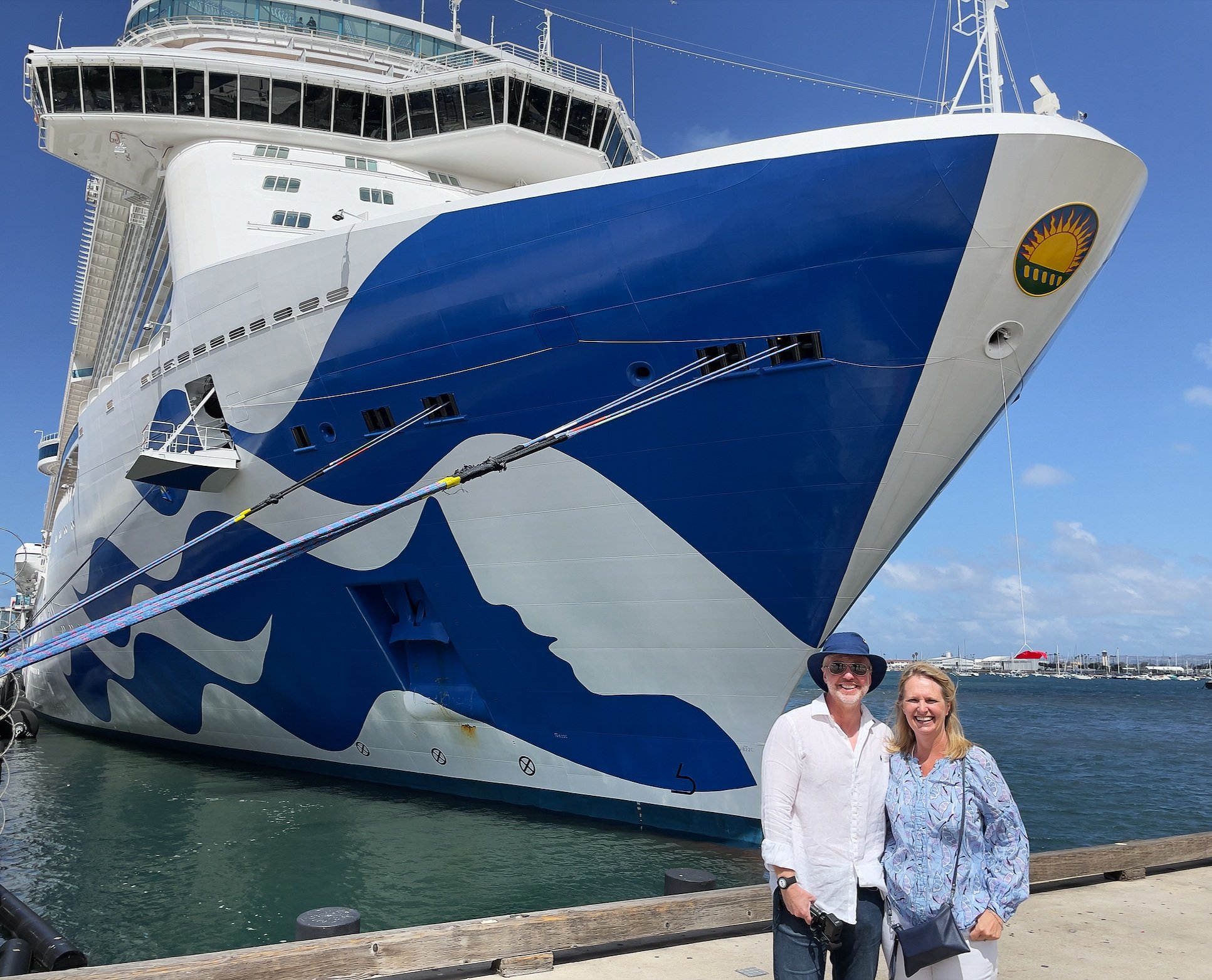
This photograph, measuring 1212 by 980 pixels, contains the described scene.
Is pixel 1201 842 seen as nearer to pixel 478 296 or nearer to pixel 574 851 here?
pixel 574 851

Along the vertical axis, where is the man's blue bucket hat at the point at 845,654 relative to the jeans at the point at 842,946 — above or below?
above

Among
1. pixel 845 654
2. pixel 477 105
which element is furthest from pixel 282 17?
pixel 845 654

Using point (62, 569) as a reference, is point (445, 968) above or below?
below

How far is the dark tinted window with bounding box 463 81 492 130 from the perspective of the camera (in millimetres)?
13906

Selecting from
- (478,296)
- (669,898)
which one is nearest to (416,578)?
(478,296)

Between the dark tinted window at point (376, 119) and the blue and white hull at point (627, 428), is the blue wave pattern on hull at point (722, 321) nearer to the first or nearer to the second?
the blue and white hull at point (627, 428)

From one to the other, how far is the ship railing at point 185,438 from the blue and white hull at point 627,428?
477mm

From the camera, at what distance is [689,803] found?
898 cm

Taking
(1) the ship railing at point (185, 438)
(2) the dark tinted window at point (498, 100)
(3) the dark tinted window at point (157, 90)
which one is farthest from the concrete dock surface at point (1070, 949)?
(3) the dark tinted window at point (157, 90)

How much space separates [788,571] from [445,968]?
5065 millimetres

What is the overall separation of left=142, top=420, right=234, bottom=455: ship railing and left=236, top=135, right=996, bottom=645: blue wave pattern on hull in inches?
124

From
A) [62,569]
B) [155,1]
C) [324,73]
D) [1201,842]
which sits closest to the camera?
[1201,842]

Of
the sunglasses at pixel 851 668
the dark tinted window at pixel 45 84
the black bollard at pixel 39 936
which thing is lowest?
the black bollard at pixel 39 936

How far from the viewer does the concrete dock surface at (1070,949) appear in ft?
13.6
